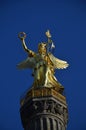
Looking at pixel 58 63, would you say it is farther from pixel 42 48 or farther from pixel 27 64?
pixel 27 64

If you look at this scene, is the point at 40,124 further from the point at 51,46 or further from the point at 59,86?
the point at 51,46

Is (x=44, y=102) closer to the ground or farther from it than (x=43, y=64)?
closer to the ground

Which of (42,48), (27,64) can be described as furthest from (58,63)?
(27,64)

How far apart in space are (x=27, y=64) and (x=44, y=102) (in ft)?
16.4

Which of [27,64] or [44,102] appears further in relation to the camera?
[27,64]

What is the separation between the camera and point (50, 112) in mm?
48250

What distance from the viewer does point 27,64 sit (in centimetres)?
5262

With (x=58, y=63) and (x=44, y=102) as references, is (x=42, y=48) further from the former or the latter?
(x=44, y=102)

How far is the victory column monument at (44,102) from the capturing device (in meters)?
47.9

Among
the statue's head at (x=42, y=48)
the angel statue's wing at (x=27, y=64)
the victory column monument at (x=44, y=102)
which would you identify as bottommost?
the victory column monument at (x=44, y=102)

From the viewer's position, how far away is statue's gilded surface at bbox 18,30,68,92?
50.3 m

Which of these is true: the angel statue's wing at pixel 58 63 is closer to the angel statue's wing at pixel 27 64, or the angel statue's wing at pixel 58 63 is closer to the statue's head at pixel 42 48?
the statue's head at pixel 42 48

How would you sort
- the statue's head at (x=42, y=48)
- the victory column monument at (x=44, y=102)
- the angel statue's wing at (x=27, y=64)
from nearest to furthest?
1. the victory column monument at (x=44, y=102)
2. the angel statue's wing at (x=27, y=64)
3. the statue's head at (x=42, y=48)

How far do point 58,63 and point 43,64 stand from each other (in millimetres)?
1936
